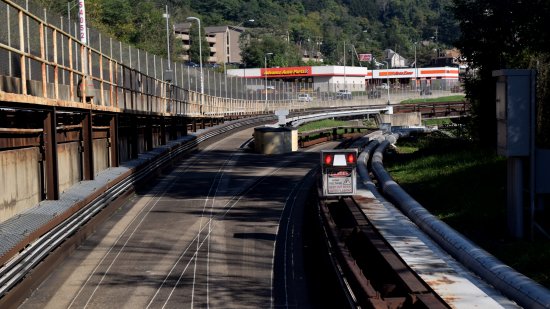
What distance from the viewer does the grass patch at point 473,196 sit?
1227cm

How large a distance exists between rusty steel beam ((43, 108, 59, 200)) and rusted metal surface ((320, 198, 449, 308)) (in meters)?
5.17

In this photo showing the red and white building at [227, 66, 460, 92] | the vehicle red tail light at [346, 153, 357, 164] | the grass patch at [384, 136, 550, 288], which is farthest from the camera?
the red and white building at [227, 66, 460, 92]

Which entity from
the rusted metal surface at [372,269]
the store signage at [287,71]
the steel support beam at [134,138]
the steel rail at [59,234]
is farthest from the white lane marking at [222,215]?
the store signage at [287,71]

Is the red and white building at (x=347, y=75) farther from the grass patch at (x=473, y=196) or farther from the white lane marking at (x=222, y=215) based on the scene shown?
the grass patch at (x=473, y=196)

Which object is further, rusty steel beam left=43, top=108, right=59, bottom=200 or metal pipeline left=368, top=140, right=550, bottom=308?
rusty steel beam left=43, top=108, right=59, bottom=200

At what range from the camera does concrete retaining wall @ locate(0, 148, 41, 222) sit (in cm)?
1283

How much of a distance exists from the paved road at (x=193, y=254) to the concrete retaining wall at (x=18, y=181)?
1.29 metres

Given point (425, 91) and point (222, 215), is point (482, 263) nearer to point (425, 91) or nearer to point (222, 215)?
point (222, 215)

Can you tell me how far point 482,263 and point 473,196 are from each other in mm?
7079

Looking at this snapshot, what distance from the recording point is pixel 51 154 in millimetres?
14898

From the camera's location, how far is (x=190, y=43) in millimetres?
195000

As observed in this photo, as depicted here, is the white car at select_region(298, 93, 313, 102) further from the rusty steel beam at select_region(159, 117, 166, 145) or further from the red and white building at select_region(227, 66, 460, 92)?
the rusty steel beam at select_region(159, 117, 166, 145)

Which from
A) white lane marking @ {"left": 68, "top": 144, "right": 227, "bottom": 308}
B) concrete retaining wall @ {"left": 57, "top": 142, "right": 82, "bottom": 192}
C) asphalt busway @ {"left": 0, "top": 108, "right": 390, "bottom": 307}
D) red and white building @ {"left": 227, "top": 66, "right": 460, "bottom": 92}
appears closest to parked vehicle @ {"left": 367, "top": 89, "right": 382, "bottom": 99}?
red and white building @ {"left": 227, "top": 66, "right": 460, "bottom": 92}

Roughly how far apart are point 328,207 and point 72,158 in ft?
19.4
